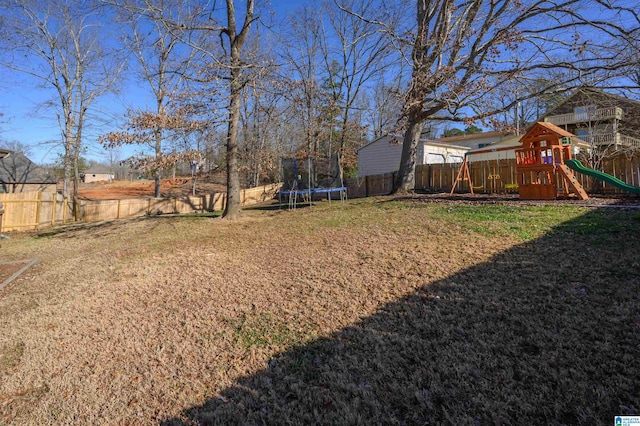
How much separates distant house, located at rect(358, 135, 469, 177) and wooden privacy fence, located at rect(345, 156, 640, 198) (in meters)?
2.73

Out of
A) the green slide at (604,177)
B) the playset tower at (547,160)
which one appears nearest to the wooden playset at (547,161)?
the playset tower at (547,160)

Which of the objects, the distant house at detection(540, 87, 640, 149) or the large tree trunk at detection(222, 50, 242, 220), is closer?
the large tree trunk at detection(222, 50, 242, 220)

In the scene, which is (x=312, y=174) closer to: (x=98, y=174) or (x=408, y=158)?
(x=408, y=158)

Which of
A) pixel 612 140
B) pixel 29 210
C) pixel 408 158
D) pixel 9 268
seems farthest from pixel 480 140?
pixel 9 268

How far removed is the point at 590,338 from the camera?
2365mm

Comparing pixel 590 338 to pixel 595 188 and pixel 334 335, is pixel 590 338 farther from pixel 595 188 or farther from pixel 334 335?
pixel 595 188

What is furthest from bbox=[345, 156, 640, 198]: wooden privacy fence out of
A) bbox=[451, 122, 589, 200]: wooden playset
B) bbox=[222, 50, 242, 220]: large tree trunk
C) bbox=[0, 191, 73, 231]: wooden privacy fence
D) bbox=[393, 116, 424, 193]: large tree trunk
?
bbox=[0, 191, 73, 231]: wooden privacy fence

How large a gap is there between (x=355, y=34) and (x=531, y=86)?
14219mm

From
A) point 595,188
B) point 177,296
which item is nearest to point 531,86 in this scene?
point 595,188

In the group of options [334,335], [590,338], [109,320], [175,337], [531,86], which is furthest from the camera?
[531,86]

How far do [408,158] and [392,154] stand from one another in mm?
7313

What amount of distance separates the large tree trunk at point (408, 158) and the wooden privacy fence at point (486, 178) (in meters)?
1.79

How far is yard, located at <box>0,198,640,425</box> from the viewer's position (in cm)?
199

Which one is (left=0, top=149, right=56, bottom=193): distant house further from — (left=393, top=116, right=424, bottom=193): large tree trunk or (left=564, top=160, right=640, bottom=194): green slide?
(left=564, top=160, right=640, bottom=194): green slide
